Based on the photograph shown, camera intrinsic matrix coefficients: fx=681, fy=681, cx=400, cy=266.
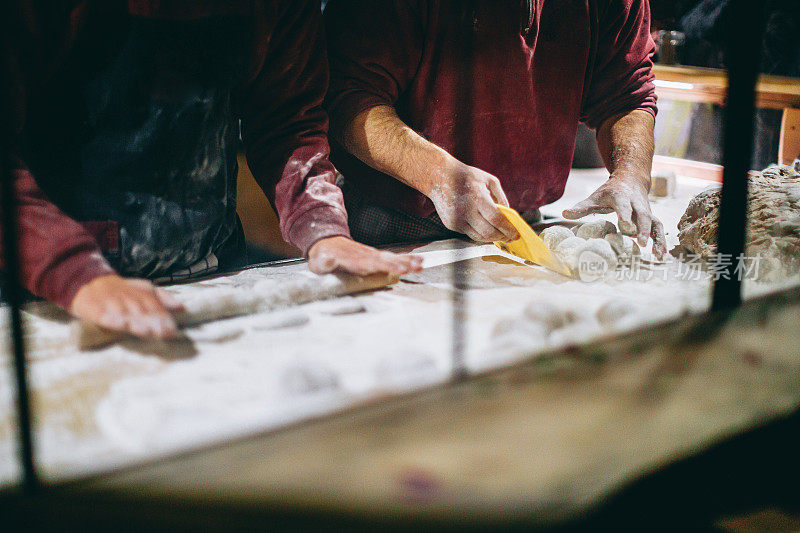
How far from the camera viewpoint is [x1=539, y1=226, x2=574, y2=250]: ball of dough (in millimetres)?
1575

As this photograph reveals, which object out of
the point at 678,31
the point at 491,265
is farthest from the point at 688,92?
the point at 491,265

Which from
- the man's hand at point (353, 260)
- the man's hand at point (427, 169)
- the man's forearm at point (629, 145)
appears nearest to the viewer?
the man's hand at point (353, 260)

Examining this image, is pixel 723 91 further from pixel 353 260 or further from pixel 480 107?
pixel 353 260

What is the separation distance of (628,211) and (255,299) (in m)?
0.98

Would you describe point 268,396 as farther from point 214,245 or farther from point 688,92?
point 688,92

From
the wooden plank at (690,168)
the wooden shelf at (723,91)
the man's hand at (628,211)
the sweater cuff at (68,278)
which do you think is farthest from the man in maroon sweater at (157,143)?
the wooden shelf at (723,91)

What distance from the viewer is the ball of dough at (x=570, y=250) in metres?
1.46

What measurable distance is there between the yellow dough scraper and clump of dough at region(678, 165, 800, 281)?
0.30 meters

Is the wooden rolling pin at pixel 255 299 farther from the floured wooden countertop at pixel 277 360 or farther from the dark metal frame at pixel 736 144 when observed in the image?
the dark metal frame at pixel 736 144

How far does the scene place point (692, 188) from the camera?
8.68ft

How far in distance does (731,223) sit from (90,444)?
0.99 m

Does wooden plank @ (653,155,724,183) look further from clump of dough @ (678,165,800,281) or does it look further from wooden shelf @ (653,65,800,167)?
clump of dough @ (678,165,800,281)

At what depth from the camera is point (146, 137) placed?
51.8 inches

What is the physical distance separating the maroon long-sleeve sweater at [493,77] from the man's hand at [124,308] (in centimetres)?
79
